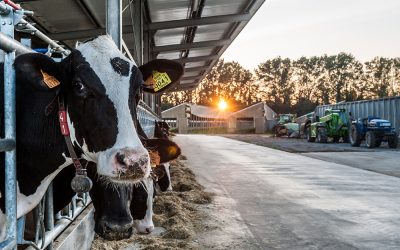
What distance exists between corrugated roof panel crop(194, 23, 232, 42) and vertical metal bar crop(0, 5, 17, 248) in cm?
1038

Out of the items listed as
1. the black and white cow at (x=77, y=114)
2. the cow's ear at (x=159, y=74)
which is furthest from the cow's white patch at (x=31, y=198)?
the cow's ear at (x=159, y=74)

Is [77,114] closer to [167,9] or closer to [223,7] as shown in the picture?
[167,9]

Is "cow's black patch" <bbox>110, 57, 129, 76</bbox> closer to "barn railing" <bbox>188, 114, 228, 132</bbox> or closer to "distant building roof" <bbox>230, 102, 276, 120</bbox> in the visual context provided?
"barn railing" <bbox>188, 114, 228, 132</bbox>

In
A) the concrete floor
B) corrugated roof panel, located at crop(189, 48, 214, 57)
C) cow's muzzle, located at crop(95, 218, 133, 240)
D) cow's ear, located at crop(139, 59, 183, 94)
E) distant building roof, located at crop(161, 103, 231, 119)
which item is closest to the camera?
cow's muzzle, located at crop(95, 218, 133, 240)

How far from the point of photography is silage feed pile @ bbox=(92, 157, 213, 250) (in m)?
4.66

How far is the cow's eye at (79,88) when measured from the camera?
260 cm

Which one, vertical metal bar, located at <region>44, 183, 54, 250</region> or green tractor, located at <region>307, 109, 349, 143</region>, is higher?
green tractor, located at <region>307, 109, 349, 143</region>

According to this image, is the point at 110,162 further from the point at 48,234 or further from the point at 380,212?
the point at 380,212

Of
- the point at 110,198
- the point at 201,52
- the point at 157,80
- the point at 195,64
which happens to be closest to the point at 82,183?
the point at 110,198

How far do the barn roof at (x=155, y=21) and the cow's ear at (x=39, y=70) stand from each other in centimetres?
354

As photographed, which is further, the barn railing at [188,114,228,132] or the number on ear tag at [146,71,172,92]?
the barn railing at [188,114,228,132]

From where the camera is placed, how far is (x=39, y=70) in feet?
8.39

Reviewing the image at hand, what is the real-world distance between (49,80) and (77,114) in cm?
22

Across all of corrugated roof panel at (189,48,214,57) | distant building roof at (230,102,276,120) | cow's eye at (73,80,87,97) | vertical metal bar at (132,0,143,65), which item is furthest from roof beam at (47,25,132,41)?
distant building roof at (230,102,276,120)
